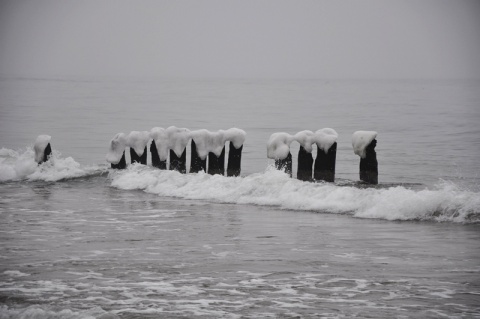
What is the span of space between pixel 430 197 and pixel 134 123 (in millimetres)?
36308

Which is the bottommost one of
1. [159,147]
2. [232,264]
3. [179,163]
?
[232,264]

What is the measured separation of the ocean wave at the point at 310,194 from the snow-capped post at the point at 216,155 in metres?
Result: 0.38

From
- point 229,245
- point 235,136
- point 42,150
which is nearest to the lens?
point 229,245

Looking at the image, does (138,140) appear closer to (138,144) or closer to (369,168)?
(138,144)

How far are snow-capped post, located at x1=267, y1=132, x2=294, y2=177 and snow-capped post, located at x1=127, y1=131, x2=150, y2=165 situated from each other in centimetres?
387

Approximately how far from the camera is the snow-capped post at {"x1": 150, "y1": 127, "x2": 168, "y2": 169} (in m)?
20.4

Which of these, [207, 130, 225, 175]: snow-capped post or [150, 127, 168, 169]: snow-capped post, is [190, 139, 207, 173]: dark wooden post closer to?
[207, 130, 225, 175]: snow-capped post

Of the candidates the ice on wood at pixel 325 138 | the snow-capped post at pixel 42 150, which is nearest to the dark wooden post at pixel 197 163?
the ice on wood at pixel 325 138

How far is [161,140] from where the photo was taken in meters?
20.5

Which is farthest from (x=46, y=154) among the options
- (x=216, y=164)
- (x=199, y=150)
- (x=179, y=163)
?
(x=216, y=164)

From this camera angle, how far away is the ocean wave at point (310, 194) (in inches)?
590

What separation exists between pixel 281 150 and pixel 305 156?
573mm

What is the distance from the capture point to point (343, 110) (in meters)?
68.8

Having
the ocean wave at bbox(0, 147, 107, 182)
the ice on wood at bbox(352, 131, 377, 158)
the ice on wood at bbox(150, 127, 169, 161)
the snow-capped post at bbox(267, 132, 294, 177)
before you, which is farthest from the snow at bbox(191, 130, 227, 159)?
the ocean wave at bbox(0, 147, 107, 182)
